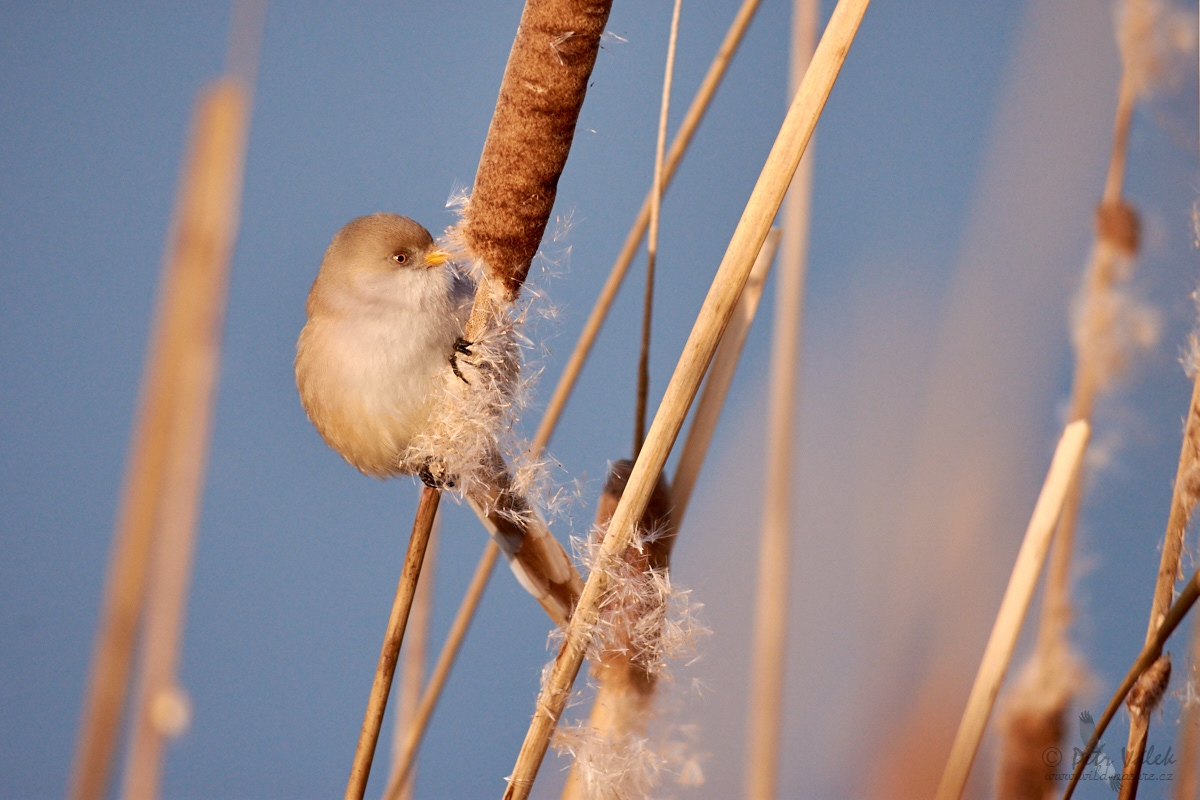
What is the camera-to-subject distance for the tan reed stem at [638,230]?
117 cm

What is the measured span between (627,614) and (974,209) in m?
1.13

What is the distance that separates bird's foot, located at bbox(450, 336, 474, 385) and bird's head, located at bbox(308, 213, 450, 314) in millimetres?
128

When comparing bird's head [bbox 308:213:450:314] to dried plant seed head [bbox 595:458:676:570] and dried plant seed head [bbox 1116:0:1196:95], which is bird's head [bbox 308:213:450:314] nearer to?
dried plant seed head [bbox 595:458:676:570]

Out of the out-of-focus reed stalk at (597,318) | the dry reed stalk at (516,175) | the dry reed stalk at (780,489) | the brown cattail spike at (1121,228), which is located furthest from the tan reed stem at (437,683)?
the brown cattail spike at (1121,228)

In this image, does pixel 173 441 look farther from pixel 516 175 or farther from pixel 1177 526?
pixel 1177 526

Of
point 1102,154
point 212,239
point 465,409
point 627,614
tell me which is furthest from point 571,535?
point 1102,154

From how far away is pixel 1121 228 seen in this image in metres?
1.23

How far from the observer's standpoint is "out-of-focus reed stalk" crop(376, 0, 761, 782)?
46.6 inches

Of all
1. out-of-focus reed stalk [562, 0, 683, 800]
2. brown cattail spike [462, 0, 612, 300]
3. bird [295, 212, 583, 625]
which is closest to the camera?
brown cattail spike [462, 0, 612, 300]

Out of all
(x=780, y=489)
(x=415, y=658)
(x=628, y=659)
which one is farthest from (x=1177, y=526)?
(x=415, y=658)

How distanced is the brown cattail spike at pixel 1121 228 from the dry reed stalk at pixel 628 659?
79 cm

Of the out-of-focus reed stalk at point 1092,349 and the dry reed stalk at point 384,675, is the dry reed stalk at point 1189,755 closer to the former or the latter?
the out-of-focus reed stalk at point 1092,349

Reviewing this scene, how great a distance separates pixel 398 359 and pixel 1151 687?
44.8 inches

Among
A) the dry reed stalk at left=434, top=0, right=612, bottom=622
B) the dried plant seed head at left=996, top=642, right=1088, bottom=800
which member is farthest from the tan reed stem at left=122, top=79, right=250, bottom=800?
the dried plant seed head at left=996, top=642, right=1088, bottom=800
